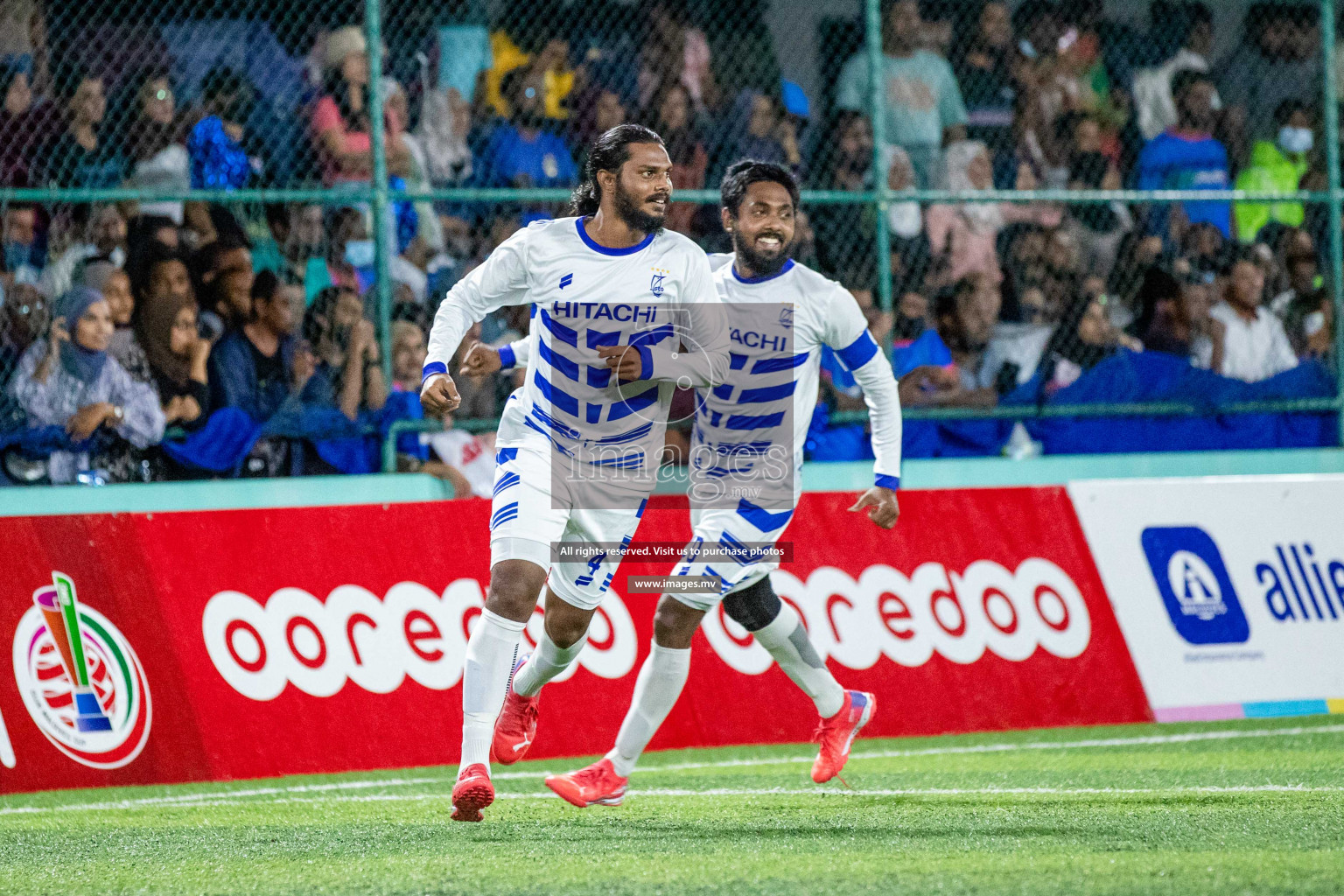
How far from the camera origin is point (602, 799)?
5.95 metres

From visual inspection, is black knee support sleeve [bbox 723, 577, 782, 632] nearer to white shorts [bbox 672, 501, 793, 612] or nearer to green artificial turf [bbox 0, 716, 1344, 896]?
white shorts [bbox 672, 501, 793, 612]

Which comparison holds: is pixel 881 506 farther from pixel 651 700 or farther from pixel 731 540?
pixel 651 700

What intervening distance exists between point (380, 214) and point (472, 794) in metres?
4.93

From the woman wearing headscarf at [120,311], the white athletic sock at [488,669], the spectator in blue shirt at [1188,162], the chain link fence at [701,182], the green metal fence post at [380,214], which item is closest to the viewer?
the white athletic sock at [488,669]

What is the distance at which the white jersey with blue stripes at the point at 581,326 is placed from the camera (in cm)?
559

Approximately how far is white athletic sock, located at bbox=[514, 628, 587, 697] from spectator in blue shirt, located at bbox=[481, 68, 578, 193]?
472 cm

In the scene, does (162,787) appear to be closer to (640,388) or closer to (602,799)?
(602,799)

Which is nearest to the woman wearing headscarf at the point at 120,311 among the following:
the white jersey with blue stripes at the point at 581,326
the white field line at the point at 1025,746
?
the white field line at the point at 1025,746

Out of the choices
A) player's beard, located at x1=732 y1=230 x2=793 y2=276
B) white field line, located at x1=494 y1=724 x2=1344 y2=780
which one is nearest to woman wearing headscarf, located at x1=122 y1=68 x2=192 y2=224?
white field line, located at x1=494 y1=724 x2=1344 y2=780

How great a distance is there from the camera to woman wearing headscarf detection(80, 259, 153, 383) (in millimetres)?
8641

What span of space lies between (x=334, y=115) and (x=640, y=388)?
4.65 meters

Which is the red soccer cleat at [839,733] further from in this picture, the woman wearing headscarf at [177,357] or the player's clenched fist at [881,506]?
the woman wearing headscarf at [177,357]

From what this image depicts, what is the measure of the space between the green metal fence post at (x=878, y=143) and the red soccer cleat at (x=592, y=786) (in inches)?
186

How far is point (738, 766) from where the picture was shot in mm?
7566
